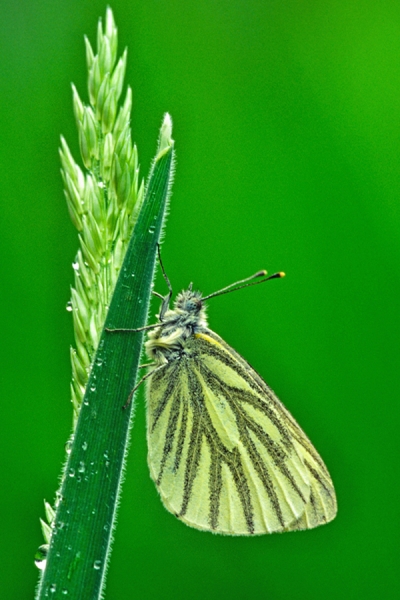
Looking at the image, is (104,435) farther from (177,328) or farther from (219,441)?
(219,441)

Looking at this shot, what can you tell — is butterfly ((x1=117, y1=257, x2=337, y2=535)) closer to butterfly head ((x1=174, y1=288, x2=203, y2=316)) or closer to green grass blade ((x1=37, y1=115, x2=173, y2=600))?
butterfly head ((x1=174, y1=288, x2=203, y2=316))

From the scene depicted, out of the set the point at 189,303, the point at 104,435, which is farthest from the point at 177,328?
the point at 104,435

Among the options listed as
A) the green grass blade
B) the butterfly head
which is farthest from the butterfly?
the green grass blade

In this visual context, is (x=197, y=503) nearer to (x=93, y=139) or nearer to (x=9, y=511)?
(x=9, y=511)

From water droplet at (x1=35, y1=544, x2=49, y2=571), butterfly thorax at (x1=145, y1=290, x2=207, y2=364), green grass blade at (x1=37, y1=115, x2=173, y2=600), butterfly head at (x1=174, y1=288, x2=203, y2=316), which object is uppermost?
butterfly head at (x1=174, y1=288, x2=203, y2=316)

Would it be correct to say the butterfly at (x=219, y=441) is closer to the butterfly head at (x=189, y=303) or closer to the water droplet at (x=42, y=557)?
the butterfly head at (x=189, y=303)

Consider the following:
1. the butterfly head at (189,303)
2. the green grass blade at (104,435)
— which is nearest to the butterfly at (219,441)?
the butterfly head at (189,303)
